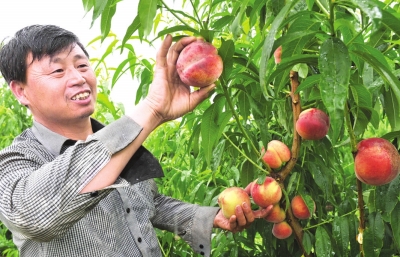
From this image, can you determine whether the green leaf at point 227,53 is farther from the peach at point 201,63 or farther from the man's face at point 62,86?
the man's face at point 62,86

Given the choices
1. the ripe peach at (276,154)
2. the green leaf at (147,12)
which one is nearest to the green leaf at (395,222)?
the ripe peach at (276,154)

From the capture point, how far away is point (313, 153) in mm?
1497

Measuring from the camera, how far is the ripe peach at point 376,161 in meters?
1.09

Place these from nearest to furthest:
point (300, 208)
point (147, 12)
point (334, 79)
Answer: point (334, 79), point (147, 12), point (300, 208)

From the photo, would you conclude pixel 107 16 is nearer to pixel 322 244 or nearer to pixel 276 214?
pixel 276 214

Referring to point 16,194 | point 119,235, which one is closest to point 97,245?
point 119,235

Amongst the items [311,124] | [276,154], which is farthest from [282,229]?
[311,124]

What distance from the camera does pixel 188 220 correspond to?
1642 millimetres

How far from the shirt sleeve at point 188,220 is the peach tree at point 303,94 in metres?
0.10

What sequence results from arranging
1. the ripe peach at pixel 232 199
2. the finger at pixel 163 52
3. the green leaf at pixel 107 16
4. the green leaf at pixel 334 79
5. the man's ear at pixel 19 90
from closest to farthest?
the green leaf at pixel 334 79 < the green leaf at pixel 107 16 < the finger at pixel 163 52 < the ripe peach at pixel 232 199 < the man's ear at pixel 19 90

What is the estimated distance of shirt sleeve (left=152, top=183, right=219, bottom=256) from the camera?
1589 millimetres

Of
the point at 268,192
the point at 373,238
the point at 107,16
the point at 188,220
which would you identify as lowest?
the point at 188,220

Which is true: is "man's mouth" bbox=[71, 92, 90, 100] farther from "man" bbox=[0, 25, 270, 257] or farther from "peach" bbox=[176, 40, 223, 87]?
"peach" bbox=[176, 40, 223, 87]

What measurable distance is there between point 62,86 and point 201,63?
491 millimetres
